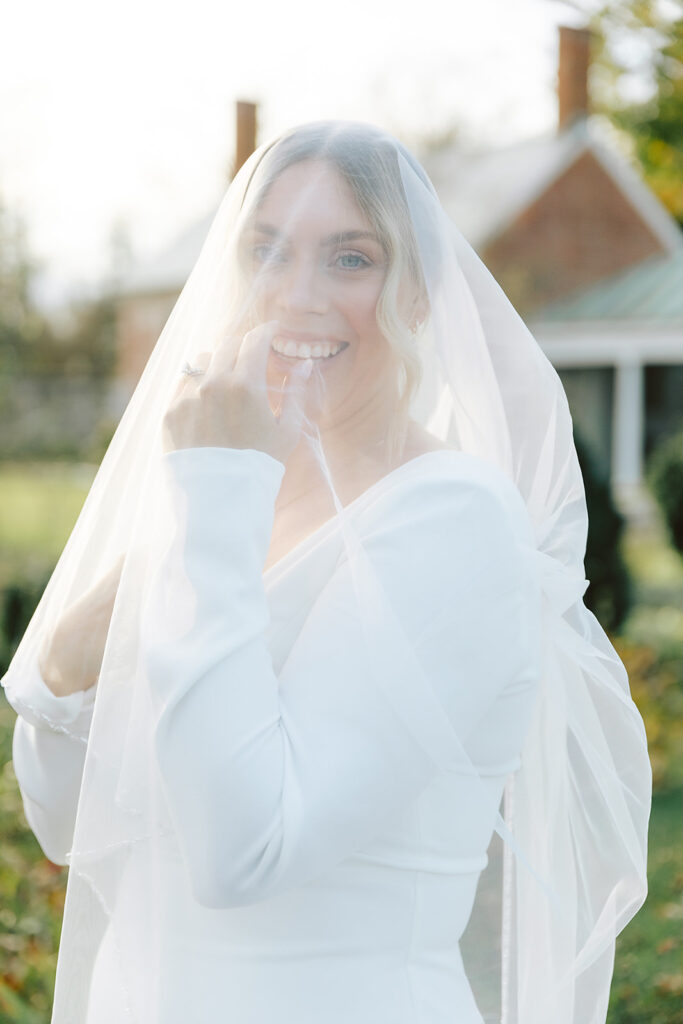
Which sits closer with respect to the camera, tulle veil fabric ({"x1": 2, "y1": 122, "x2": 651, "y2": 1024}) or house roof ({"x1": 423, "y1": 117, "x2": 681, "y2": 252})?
tulle veil fabric ({"x1": 2, "y1": 122, "x2": 651, "y2": 1024})

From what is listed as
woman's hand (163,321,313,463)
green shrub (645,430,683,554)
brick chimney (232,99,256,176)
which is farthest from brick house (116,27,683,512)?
woman's hand (163,321,313,463)

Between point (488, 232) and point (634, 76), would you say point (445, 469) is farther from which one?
point (488, 232)

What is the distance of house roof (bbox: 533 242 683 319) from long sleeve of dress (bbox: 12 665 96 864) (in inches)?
598

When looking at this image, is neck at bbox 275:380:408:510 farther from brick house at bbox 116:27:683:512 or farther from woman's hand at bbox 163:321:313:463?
brick house at bbox 116:27:683:512

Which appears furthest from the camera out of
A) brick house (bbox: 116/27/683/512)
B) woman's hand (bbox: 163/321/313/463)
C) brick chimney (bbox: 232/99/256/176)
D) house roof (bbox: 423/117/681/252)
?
brick house (bbox: 116/27/683/512)

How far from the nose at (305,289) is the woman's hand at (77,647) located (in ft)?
1.66

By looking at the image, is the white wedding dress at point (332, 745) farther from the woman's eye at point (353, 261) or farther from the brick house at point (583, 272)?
the brick house at point (583, 272)

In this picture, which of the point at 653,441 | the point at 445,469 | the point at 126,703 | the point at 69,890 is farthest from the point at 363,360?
the point at 653,441

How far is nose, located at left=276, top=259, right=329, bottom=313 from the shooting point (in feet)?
5.07

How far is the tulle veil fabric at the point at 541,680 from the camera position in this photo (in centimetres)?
154

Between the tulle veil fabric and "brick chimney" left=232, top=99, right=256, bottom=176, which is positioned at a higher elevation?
"brick chimney" left=232, top=99, right=256, bottom=176

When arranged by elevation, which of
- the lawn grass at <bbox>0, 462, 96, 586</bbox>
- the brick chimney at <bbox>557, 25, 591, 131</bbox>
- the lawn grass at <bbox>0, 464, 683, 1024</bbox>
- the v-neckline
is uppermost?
the brick chimney at <bbox>557, 25, 591, 131</bbox>

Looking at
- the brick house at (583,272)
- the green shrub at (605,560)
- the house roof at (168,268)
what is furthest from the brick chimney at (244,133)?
the brick house at (583,272)

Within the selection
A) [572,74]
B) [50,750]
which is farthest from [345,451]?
[572,74]
